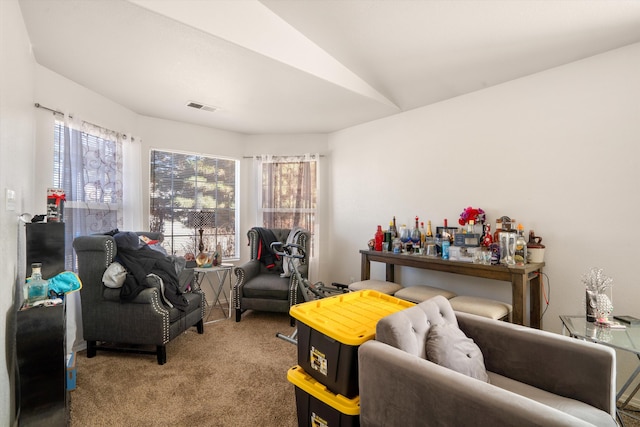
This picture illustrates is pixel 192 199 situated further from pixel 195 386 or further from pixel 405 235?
pixel 405 235

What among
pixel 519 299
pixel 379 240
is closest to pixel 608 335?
pixel 519 299

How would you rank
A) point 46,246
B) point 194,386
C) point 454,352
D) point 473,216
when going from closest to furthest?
point 454,352 < point 46,246 < point 194,386 < point 473,216

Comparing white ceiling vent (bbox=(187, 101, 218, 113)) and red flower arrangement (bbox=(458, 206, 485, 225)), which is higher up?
white ceiling vent (bbox=(187, 101, 218, 113))

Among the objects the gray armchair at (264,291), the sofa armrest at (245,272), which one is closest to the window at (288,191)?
the gray armchair at (264,291)

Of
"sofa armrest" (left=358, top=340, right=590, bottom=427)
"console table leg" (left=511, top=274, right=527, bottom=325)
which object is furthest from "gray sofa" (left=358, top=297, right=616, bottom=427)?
"console table leg" (left=511, top=274, right=527, bottom=325)

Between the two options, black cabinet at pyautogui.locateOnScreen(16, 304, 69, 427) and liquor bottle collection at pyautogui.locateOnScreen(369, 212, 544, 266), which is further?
liquor bottle collection at pyautogui.locateOnScreen(369, 212, 544, 266)

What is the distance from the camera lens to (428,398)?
112 cm

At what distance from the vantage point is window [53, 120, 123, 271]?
8.60ft

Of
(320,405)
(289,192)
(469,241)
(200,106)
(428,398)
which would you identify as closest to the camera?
(428,398)

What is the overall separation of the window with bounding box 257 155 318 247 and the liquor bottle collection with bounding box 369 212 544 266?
1209 millimetres

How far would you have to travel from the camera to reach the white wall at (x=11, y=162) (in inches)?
56.9

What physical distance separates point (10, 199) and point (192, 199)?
96.8 inches

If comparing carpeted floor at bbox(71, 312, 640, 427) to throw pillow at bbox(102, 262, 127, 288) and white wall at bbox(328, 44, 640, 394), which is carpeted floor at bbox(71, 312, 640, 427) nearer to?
throw pillow at bbox(102, 262, 127, 288)

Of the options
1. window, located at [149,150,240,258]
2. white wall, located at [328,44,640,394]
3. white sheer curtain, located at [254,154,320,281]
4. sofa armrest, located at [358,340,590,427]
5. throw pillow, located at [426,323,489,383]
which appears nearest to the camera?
sofa armrest, located at [358,340,590,427]
